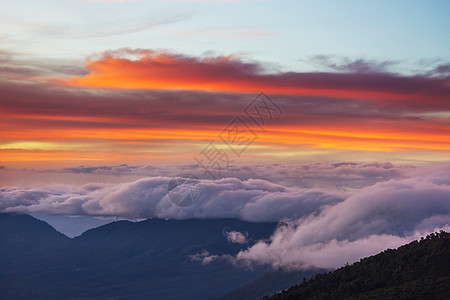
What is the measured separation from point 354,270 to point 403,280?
2423 centimetres

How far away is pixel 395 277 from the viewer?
545 feet

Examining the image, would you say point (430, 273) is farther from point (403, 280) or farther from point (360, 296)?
point (360, 296)

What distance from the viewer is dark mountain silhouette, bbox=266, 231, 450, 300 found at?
14775 centimetres

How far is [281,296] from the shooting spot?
603 feet

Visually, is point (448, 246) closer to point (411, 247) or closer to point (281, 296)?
point (411, 247)

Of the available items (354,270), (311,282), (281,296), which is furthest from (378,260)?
(281,296)

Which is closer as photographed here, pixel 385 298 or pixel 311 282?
pixel 385 298

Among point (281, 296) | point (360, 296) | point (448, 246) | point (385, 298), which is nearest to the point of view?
point (385, 298)

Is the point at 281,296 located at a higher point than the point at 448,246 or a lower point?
lower

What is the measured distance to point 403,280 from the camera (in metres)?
162

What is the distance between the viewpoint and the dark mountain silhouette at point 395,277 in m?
148

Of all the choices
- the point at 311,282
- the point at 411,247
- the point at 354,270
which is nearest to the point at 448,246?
the point at 411,247

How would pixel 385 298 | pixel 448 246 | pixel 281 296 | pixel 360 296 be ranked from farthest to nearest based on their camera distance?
pixel 281 296 → pixel 448 246 → pixel 360 296 → pixel 385 298

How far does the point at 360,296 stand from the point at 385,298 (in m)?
12.4
